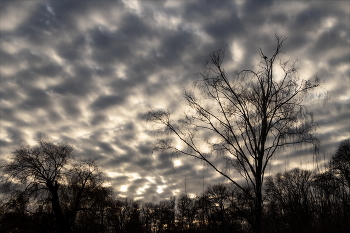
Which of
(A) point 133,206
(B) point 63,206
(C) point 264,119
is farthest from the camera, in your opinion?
(A) point 133,206

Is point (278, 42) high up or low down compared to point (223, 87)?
up

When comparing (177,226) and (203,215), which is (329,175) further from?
(177,226)

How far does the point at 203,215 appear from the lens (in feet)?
Result: 223

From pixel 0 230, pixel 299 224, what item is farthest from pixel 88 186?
pixel 299 224

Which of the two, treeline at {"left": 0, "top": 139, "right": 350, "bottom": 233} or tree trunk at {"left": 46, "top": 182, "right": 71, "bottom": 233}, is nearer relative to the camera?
treeline at {"left": 0, "top": 139, "right": 350, "bottom": 233}

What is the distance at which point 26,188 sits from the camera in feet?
94.4

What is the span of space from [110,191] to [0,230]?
34.9 feet

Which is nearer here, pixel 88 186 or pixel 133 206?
Answer: pixel 88 186

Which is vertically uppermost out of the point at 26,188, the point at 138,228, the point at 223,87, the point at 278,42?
the point at 278,42

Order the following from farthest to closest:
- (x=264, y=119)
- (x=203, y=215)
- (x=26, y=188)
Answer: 1. (x=203, y=215)
2. (x=26, y=188)
3. (x=264, y=119)

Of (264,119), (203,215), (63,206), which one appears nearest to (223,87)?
(264,119)

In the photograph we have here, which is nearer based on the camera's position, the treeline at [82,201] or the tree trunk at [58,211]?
the treeline at [82,201]

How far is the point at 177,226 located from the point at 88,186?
44.1 meters

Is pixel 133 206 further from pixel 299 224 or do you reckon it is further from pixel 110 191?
pixel 299 224
